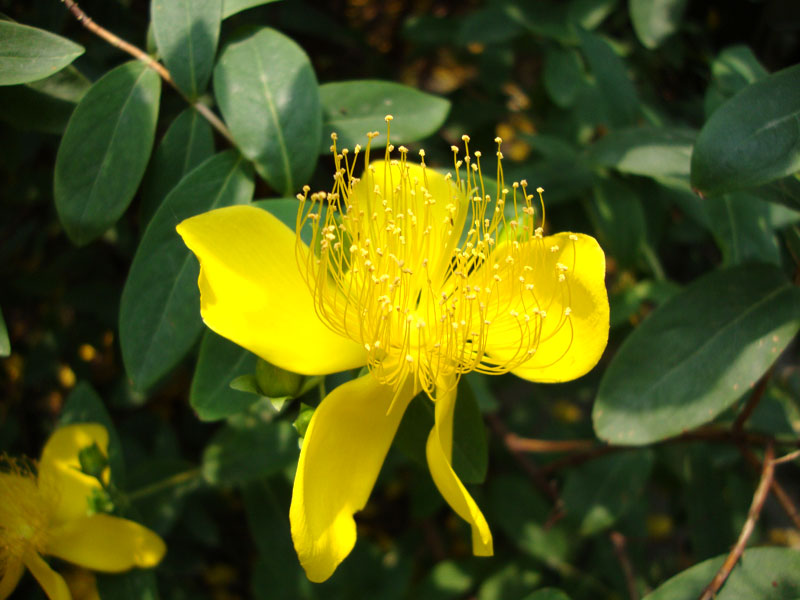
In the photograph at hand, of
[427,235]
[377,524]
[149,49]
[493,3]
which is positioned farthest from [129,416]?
[493,3]

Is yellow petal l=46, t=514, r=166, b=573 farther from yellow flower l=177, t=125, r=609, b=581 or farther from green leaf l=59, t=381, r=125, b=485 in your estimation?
yellow flower l=177, t=125, r=609, b=581

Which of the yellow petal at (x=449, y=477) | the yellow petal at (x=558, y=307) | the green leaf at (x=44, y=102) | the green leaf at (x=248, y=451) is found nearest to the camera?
the yellow petal at (x=449, y=477)

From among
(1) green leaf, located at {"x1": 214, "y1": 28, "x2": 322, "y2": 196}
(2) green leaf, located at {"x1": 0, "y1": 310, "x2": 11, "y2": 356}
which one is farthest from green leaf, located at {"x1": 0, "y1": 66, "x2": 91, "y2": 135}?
(2) green leaf, located at {"x1": 0, "y1": 310, "x2": 11, "y2": 356}

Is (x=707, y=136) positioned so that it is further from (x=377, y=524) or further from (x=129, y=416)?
(x=377, y=524)

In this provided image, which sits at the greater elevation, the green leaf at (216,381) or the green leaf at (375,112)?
the green leaf at (375,112)

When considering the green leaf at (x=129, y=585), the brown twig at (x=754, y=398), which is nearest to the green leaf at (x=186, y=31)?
the green leaf at (x=129, y=585)

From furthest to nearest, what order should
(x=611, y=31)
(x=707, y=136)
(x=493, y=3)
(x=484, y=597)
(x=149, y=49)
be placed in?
(x=611, y=31), (x=493, y=3), (x=484, y=597), (x=149, y=49), (x=707, y=136)

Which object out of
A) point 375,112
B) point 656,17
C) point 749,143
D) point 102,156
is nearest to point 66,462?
point 102,156

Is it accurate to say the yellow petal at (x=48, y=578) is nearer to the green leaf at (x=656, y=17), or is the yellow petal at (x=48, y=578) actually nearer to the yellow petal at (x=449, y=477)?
the yellow petal at (x=449, y=477)
